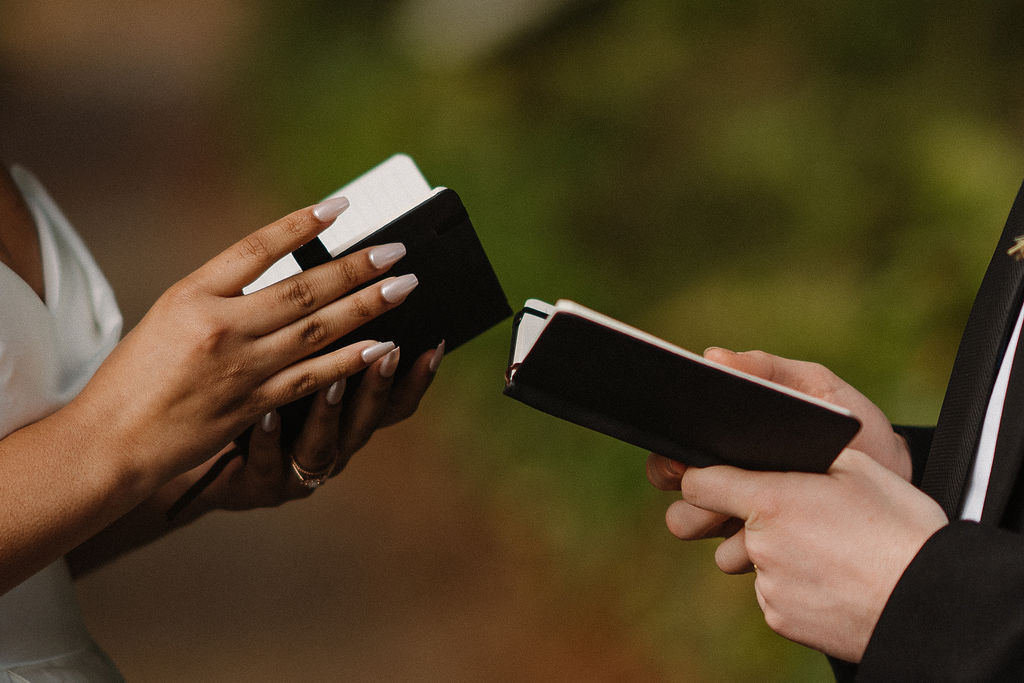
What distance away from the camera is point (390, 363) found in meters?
0.87

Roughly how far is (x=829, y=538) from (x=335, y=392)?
1.74 feet

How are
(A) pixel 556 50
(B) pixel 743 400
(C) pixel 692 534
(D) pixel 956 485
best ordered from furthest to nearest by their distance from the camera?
(A) pixel 556 50, (C) pixel 692 534, (D) pixel 956 485, (B) pixel 743 400

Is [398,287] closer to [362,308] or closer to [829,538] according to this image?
[362,308]

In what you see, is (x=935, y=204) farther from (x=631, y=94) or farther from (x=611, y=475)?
(x=611, y=475)

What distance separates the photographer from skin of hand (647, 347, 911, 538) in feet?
2.72

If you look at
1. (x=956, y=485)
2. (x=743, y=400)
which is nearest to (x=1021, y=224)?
(x=956, y=485)

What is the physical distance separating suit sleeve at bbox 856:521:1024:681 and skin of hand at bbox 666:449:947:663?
→ 16 millimetres

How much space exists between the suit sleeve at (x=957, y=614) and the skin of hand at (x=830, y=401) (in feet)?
0.79

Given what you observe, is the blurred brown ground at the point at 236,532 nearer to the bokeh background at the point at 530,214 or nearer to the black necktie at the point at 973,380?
the bokeh background at the point at 530,214

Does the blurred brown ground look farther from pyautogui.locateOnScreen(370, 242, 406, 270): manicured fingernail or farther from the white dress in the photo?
pyautogui.locateOnScreen(370, 242, 406, 270): manicured fingernail

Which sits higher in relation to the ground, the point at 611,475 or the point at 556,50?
the point at 556,50

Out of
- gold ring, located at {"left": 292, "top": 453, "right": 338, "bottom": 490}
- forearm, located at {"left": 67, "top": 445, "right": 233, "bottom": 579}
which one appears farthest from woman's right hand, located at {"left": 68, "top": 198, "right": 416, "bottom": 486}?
forearm, located at {"left": 67, "top": 445, "right": 233, "bottom": 579}

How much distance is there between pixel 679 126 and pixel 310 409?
1394mm

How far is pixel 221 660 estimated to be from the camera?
76.9 inches
